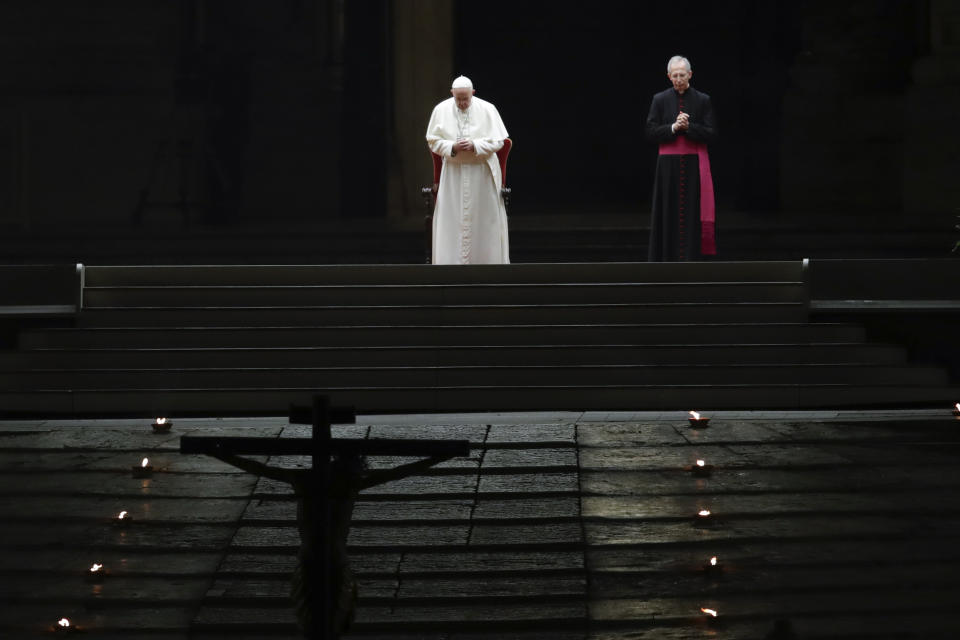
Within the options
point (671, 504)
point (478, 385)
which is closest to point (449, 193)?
point (478, 385)

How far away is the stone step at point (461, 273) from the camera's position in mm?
10695

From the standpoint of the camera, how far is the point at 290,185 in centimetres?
1752

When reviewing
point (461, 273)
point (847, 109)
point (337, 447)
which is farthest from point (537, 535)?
point (847, 109)

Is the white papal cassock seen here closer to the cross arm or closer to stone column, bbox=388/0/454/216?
stone column, bbox=388/0/454/216

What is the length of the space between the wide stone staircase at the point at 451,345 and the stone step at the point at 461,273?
10 millimetres

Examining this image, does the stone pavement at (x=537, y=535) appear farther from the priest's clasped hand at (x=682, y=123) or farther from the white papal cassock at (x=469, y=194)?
the white papal cassock at (x=469, y=194)

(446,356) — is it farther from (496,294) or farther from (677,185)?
(677,185)

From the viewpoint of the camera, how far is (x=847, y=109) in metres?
17.1

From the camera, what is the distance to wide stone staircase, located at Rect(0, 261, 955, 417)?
996 cm

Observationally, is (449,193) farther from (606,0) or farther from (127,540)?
(606,0)

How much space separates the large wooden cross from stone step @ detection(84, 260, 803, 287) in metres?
5.83

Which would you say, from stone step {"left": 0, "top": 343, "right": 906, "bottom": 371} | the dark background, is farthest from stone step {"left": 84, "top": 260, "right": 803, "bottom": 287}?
the dark background

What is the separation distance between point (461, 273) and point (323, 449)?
5982 millimetres

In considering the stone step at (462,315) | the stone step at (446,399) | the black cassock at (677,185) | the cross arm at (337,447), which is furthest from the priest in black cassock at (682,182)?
the cross arm at (337,447)
